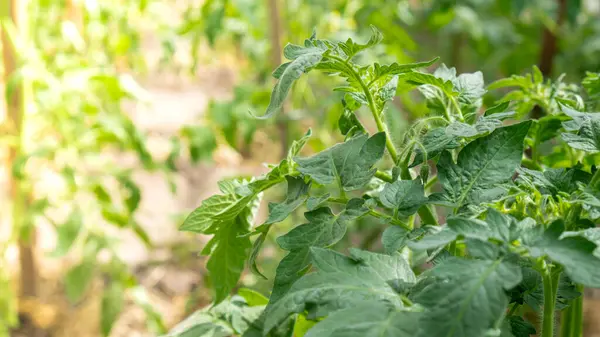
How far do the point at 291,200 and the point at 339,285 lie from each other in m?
0.11

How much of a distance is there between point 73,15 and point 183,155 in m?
0.79

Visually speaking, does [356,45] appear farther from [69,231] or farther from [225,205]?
[69,231]

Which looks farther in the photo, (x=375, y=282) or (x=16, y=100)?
(x=16, y=100)

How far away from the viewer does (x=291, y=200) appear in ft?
1.70

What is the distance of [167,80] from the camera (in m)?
2.87

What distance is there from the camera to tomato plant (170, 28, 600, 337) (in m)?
0.38

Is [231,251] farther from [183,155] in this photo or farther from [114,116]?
[183,155]

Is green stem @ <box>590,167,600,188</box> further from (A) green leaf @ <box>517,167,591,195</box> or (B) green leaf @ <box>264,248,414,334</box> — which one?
(B) green leaf @ <box>264,248,414,334</box>

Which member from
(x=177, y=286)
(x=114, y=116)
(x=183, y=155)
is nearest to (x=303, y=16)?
(x=114, y=116)

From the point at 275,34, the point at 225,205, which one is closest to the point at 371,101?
the point at 225,205

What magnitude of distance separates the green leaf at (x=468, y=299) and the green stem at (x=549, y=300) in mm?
75

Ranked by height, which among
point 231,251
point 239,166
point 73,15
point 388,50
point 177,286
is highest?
point 73,15

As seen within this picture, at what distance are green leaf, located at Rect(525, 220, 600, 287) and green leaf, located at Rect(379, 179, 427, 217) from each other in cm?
9

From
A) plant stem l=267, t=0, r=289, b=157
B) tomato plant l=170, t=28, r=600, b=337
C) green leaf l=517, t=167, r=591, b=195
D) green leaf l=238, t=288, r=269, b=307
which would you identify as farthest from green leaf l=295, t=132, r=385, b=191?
plant stem l=267, t=0, r=289, b=157
